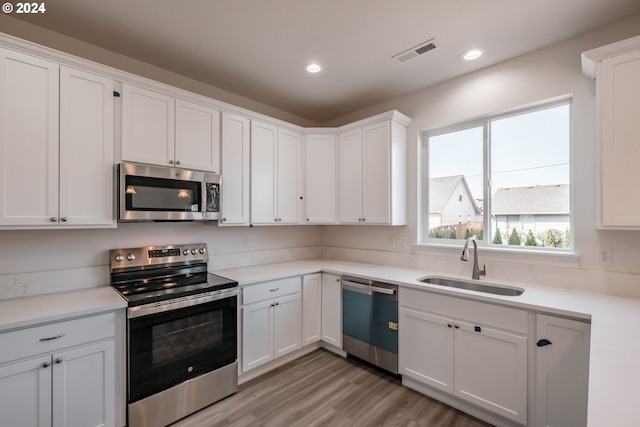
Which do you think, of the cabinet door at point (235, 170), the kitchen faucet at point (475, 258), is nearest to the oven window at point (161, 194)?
the cabinet door at point (235, 170)

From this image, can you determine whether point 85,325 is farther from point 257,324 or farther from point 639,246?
point 639,246

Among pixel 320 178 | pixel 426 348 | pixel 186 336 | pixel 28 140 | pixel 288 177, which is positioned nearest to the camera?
pixel 28 140

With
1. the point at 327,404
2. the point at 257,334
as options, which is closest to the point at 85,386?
the point at 257,334

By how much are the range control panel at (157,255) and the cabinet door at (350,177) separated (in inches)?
62.5

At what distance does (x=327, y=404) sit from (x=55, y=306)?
199cm

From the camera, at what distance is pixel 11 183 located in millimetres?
1745

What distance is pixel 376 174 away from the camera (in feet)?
10.2

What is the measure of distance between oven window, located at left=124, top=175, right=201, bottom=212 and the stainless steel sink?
2177 millimetres

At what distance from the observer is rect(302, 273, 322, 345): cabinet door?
2965 millimetres

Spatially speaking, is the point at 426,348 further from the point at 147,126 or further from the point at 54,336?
the point at 147,126

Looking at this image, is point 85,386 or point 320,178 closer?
point 85,386

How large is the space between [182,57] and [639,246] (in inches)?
147

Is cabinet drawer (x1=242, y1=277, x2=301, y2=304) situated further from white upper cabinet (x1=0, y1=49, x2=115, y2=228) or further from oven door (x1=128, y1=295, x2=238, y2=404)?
white upper cabinet (x1=0, y1=49, x2=115, y2=228)

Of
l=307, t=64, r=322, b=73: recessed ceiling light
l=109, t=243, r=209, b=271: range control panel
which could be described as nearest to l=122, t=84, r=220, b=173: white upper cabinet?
l=109, t=243, r=209, b=271: range control panel
